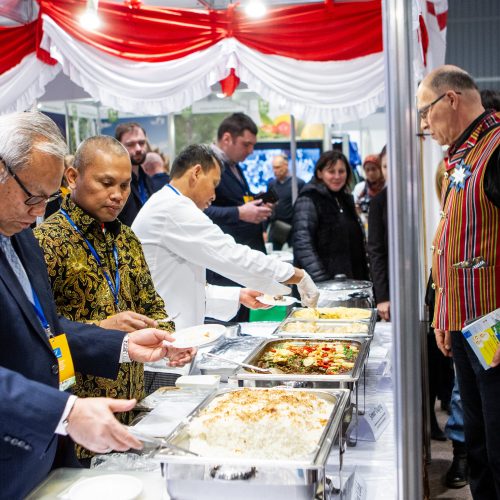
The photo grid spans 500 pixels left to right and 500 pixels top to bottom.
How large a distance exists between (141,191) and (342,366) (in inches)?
91.8

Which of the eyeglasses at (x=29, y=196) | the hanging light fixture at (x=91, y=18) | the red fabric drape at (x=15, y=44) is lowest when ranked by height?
the eyeglasses at (x=29, y=196)

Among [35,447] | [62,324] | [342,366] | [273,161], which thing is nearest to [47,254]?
[62,324]

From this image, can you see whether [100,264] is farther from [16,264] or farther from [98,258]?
[16,264]

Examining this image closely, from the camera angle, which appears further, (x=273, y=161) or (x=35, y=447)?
(x=273, y=161)

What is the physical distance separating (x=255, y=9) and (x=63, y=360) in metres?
2.41

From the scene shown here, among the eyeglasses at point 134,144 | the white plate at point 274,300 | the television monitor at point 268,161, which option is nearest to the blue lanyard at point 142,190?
the eyeglasses at point 134,144

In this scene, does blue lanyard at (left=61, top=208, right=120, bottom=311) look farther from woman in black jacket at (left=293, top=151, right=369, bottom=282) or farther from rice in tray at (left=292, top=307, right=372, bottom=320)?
woman in black jacket at (left=293, top=151, right=369, bottom=282)

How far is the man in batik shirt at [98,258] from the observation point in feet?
5.52

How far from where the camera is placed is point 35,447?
1057mm

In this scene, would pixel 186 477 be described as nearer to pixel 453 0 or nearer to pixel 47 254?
pixel 47 254

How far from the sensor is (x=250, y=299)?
2551mm

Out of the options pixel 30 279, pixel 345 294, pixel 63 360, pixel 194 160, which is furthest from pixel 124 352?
pixel 345 294

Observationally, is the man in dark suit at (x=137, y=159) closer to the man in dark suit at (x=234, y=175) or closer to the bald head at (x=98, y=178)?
the man in dark suit at (x=234, y=175)

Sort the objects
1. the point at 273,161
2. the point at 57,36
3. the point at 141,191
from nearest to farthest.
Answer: the point at 57,36, the point at 141,191, the point at 273,161
